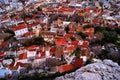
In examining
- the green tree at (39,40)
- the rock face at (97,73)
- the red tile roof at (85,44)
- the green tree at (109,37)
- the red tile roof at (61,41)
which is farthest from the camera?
the green tree at (109,37)

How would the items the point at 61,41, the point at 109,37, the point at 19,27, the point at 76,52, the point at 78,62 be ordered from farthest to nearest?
the point at 19,27 < the point at 109,37 < the point at 61,41 < the point at 76,52 < the point at 78,62

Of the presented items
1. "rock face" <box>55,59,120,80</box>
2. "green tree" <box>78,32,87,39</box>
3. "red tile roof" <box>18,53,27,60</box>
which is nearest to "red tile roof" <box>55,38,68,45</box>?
"green tree" <box>78,32,87,39</box>

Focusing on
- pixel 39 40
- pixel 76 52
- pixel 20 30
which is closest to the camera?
pixel 76 52

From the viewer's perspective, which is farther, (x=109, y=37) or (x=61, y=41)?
(x=109, y=37)

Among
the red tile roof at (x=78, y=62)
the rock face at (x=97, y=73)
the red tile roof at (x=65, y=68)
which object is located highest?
the rock face at (x=97, y=73)

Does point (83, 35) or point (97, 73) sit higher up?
point (97, 73)

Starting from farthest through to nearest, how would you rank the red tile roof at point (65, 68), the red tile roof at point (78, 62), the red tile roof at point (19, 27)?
the red tile roof at point (19, 27)
the red tile roof at point (78, 62)
the red tile roof at point (65, 68)

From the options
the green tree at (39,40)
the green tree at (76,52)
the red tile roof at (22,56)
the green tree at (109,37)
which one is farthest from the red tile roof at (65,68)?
the green tree at (109,37)

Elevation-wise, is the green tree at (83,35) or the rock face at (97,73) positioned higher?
the rock face at (97,73)

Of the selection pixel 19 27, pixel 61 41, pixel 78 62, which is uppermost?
pixel 19 27

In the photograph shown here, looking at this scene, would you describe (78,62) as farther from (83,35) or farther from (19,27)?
(19,27)

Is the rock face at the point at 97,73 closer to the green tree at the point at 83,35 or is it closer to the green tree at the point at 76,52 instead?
the green tree at the point at 76,52

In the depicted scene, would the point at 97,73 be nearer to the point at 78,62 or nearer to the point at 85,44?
the point at 78,62

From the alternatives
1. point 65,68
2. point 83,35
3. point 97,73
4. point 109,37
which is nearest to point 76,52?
point 65,68
